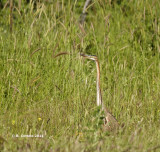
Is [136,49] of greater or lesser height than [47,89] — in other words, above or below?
above

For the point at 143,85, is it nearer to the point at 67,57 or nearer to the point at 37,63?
the point at 67,57

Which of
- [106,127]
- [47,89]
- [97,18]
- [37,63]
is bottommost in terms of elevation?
[106,127]

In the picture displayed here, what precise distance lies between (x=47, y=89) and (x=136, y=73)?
1469 millimetres

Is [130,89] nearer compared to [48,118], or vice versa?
[48,118]

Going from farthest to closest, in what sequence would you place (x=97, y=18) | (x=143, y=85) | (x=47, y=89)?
(x=97, y=18)
(x=143, y=85)
(x=47, y=89)

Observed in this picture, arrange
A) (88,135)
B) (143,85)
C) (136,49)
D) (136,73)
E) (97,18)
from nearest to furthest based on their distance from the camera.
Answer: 1. (88,135)
2. (143,85)
3. (136,73)
4. (136,49)
5. (97,18)

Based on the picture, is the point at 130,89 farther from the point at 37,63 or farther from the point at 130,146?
the point at 130,146

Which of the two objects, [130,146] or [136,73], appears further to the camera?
[136,73]

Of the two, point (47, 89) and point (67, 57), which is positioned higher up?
point (67, 57)

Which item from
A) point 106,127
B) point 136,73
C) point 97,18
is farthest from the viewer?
point 97,18

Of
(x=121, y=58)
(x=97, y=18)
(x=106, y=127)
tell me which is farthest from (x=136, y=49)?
(x=106, y=127)

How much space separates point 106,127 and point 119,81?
40.8 inches

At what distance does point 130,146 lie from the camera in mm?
3422

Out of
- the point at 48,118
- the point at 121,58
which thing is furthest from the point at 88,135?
the point at 121,58
